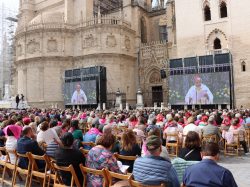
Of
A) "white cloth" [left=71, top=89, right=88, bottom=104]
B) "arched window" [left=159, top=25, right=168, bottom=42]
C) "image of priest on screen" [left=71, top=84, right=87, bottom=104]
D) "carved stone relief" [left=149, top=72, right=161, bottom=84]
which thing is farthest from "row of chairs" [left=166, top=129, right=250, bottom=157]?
"arched window" [left=159, top=25, right=168, bottom=42]

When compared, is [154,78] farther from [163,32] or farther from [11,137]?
[11,137]

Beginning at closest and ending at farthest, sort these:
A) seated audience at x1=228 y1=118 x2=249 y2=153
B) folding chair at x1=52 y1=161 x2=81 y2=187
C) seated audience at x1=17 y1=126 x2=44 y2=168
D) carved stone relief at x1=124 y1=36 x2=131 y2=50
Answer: folding chair at x1=52 y1=161 x2=81 y2=187 < seated audience at x1=17 y1=126 x2=44 y2=168 < seated audience at x1=228 y1=118 x2=249 y2=153 < carved stone relief at x1=124 y1=36 x2=131 y2=50

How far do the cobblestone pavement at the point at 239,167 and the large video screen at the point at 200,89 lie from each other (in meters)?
16.6

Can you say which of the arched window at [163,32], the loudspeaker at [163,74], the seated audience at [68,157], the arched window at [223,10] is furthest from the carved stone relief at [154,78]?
the seated audience at [68,157]

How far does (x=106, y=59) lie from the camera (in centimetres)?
3441

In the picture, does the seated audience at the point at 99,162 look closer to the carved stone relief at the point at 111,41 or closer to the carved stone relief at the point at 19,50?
the carved stone relief at the point at 111,41

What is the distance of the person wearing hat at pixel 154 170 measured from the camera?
392 centimetres

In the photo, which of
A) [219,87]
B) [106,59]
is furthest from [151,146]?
[106,59]

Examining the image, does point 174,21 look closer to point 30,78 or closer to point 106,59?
point 106,59

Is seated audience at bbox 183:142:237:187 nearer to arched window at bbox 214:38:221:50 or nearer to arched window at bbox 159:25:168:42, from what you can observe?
arched window at bbox 214:38:221:50

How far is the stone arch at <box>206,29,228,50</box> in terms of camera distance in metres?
28.3

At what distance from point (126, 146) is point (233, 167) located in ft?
13.9

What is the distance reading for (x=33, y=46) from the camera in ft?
120

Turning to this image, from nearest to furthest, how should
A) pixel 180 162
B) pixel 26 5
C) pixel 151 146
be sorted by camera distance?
1. pixel 151 146
2. pixel 180 162
3. pixel 26 5
